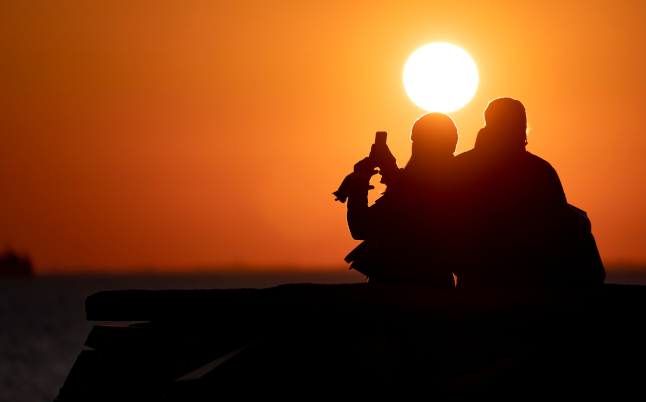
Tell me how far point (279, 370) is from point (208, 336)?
1.23ft

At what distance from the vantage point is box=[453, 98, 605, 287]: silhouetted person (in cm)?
354

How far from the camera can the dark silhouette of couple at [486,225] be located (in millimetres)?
3561

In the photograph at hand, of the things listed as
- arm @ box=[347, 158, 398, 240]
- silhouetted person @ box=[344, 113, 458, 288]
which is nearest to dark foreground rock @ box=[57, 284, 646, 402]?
silhouetted person @ box=[344, 113, 458, 288]

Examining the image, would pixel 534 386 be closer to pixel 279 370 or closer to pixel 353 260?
pixel 279 370

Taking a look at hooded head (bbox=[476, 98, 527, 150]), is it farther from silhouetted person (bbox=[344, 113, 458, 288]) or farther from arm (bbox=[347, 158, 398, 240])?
arm (bbox=[347, 158, 398, 240])

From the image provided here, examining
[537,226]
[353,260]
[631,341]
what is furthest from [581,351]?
[353,260]

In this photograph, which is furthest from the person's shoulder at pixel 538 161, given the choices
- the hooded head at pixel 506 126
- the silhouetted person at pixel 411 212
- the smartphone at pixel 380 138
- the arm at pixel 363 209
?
the smartphone at pixel 380 138

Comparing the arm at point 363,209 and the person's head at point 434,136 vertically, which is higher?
the person's head at point 434,136

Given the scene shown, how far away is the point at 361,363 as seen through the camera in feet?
7.93

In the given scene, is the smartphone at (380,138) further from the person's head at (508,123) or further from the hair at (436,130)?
the person's head at (508,123)

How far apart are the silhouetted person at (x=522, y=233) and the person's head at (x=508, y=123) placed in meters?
0.24

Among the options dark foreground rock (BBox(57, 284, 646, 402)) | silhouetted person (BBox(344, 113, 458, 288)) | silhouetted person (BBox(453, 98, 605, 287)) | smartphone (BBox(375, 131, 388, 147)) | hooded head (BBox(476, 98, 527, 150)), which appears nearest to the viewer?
dark foreground rock (BBox(57, 284, 646, 402))

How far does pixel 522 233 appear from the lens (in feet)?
11.8

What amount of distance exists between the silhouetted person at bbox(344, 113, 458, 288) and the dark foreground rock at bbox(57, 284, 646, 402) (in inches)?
34.7
